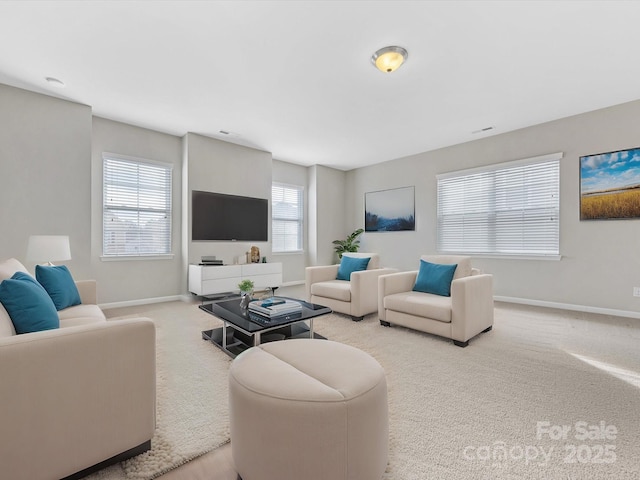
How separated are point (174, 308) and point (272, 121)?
9.52ft

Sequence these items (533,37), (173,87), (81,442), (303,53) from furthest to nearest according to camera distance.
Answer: (173,87) → (303,53) → (533,37) → (81,442)

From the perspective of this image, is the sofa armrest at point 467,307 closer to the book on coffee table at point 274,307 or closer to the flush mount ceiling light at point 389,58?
the book on coffee table at point 274,307

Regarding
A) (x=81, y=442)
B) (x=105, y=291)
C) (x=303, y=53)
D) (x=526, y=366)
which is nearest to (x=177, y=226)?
(x=105, y=291)

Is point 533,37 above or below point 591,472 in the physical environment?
above

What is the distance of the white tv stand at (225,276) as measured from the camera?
4352 millimetres

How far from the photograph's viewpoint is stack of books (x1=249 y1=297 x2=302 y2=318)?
2.31 m

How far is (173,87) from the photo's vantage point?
10.4 ft

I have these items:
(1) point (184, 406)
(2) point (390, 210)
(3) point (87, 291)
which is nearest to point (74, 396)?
(1) point (184, 406)

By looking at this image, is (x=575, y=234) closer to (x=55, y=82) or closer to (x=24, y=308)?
(x=24, y=308)

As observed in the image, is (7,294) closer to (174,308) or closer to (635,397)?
(174,308)

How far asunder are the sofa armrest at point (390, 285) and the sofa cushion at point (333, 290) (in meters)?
0.40

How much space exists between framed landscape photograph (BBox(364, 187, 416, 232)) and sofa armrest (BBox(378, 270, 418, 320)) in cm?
250

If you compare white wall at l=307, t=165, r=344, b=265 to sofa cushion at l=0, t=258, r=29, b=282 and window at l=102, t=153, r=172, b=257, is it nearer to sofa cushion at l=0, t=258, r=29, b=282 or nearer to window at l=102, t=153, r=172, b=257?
window at l=102, t=153, r=172, b=257

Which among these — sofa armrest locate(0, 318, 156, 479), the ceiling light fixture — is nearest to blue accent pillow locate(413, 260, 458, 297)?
sofa armrest locate(0, 318, 156, 479)
